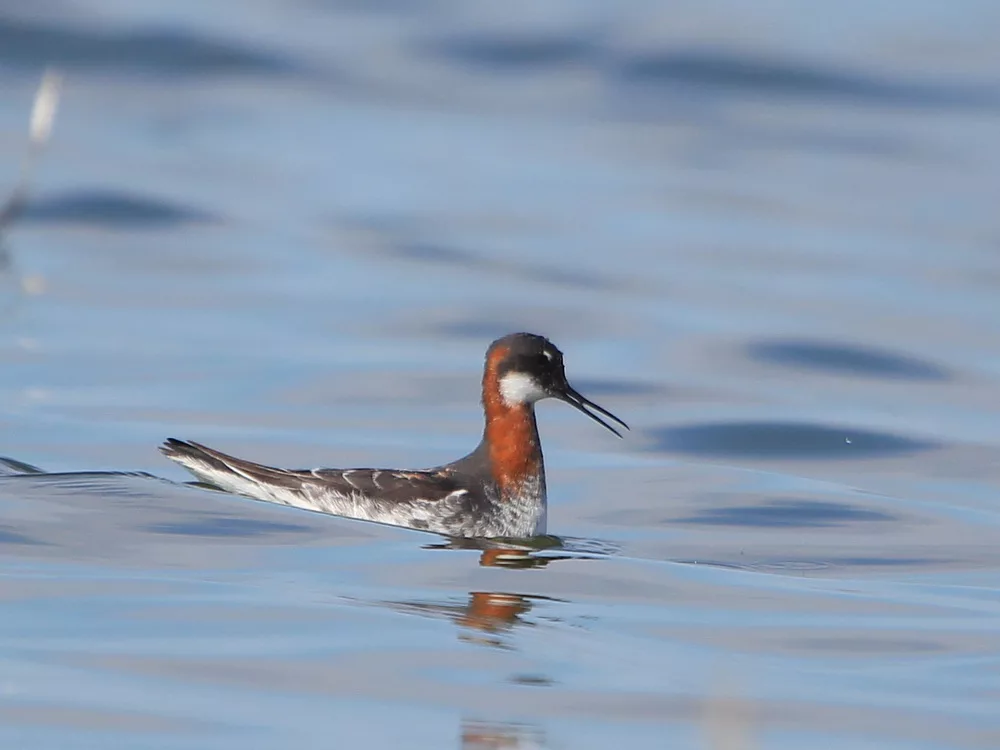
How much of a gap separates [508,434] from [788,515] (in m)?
2.30

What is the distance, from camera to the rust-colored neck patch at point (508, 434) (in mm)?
12156

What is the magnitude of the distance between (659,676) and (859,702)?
78 centimetres

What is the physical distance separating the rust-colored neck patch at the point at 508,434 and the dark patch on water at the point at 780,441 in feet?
13.4

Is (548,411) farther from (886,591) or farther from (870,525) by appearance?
(886,591)

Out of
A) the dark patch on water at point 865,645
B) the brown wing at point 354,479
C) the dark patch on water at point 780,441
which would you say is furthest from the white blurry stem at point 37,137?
the dark patch on water at point 780,441

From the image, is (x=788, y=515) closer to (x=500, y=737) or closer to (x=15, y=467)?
(x=15, y=467)

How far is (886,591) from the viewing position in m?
10.9

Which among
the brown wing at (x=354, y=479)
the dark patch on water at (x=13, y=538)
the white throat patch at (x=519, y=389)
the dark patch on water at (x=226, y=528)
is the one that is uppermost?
the white throat patch at (x=519, y=389)

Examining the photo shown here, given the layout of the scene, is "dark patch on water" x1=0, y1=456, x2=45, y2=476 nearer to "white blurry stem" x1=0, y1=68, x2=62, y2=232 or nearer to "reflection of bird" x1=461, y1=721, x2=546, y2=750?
"reflection of bird" x1=461, y1=721, x2=546, y2=750

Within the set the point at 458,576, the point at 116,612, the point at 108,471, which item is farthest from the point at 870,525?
the point at 116,612

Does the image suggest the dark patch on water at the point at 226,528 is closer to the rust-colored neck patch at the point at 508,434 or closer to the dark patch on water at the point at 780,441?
the rust-colored neck patch at the point at 508,434

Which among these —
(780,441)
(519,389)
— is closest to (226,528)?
(519,389)

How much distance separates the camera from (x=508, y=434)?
12320mm

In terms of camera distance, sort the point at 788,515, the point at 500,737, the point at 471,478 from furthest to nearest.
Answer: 1. the point at 788,515
2. the point at 471,478
3. the point at 500,737
